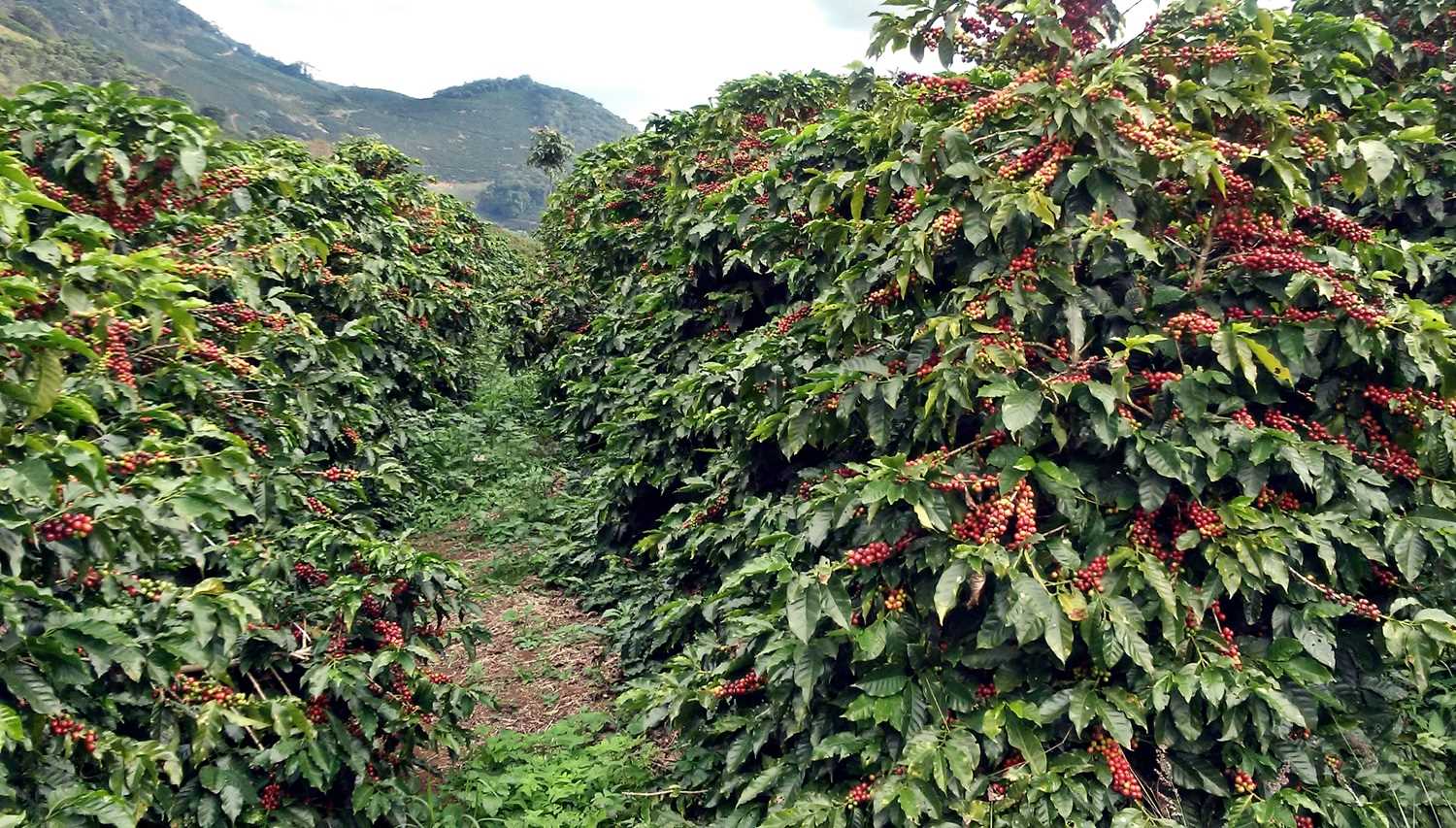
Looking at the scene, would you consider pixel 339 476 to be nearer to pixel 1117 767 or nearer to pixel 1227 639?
pixel 1117 767

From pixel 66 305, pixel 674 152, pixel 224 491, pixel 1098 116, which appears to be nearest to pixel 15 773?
pixel 224 491

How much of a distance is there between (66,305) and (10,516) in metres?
0.79

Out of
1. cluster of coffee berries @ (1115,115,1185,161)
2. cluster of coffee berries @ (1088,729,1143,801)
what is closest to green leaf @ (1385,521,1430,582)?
cluster of coffee berries @ (1088,729,1143,801)

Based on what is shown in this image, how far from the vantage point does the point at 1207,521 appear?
2.95m

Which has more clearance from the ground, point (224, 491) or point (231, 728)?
point (224, 491)

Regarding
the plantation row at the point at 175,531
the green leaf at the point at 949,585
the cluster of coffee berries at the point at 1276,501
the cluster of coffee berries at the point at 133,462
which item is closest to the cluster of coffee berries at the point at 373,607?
the plantation row at the point at 175,531

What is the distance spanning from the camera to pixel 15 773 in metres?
2.34

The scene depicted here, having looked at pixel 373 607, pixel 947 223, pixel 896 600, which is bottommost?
pixel 373 607

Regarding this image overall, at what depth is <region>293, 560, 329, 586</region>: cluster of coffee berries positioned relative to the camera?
3908mm

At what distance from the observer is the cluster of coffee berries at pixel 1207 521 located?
9.63 feet

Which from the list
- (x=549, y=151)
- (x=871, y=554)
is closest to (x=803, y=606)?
(x=871, y=554)

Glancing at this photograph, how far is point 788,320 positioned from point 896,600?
1.88 m

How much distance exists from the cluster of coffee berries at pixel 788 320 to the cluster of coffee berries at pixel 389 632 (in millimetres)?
2299

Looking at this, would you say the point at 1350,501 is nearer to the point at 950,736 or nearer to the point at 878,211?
the point at 950,736
